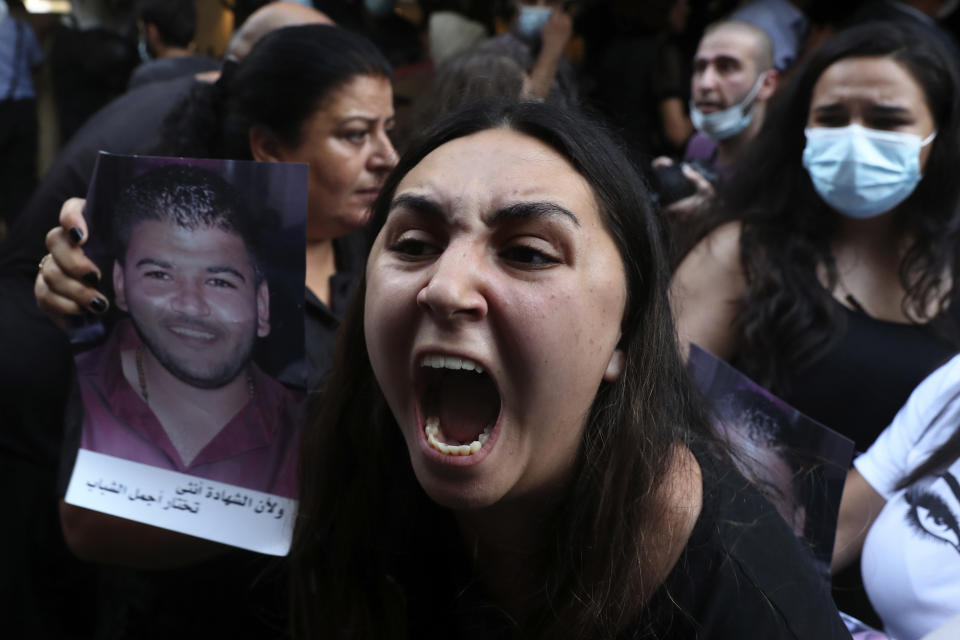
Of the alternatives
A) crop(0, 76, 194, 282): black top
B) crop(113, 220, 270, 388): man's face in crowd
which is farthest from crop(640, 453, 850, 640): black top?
crop(0, 76, 194, 282): black top

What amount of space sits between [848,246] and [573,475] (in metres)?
1.61

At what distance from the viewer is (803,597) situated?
1468 mm

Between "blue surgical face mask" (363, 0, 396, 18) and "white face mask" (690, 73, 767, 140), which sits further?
"blue surgical face mask" (363, 0, 396, 18)

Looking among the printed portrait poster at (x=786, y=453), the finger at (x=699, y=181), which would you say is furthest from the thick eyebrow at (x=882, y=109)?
the printed portrait poster at (x=786, y=453)

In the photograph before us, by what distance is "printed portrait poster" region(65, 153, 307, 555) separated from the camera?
1.72m

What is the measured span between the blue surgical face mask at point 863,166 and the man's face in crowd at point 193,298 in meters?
1.73

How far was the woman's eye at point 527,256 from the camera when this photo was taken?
1.44m

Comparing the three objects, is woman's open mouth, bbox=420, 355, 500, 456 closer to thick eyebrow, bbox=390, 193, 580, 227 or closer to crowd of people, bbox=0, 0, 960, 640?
crowd of people, bbox=0, 0, 960, 640

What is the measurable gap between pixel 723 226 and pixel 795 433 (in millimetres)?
1145

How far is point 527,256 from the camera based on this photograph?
4.76 ft

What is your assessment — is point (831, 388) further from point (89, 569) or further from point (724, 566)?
point (89, 569)

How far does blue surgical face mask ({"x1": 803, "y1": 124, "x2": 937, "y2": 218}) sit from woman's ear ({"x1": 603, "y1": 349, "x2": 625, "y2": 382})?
1.41 metres

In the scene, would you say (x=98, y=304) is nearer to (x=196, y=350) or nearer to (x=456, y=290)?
(x=196, y=350)

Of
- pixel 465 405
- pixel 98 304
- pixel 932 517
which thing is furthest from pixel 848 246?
pixel 98 304
